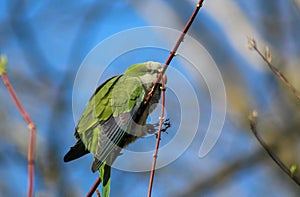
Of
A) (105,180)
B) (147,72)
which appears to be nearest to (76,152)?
(105,180)

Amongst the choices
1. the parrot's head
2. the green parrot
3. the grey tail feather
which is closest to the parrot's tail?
the green parrot

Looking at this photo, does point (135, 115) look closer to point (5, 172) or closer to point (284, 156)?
point (284, 156)

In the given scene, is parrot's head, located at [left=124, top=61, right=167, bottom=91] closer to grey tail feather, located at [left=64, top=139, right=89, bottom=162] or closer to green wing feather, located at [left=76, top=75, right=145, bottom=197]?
green wing feather, located at [left=76, top=75, right=145, bottom=197]

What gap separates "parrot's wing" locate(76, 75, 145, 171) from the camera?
2691 millimetres

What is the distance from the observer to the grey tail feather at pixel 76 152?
273 cm

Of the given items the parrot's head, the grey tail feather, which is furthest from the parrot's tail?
the parrot's head

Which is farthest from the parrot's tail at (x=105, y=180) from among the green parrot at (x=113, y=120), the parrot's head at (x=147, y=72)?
the parrot's head at (x=147, y=72)

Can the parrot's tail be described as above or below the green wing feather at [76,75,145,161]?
below

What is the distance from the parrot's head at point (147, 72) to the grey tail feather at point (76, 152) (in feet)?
1.35

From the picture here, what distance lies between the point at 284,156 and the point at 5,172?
3160 millimetres

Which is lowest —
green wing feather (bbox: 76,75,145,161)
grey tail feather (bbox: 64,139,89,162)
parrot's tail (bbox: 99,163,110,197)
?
parrot's tail (bbox: 99,163,110,197)

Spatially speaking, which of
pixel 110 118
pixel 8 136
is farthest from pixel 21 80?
pixel 110 118

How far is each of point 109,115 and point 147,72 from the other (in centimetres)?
33

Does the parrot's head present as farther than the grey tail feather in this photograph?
Yes
